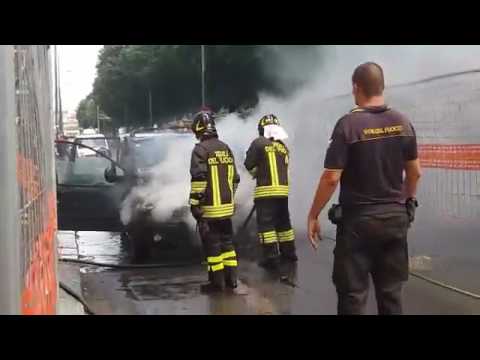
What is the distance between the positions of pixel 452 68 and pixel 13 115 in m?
5.53

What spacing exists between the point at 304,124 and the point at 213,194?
412 centimetres

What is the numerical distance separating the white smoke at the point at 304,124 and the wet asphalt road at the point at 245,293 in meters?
0.94

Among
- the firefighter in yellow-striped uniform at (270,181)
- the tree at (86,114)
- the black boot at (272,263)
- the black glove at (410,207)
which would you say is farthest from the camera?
the tree at (86,114)

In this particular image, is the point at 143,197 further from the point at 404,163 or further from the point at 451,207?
the point at 404,163

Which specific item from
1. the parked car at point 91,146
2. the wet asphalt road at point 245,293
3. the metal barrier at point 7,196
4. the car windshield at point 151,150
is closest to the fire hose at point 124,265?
the wet asphalt road at point 245,293

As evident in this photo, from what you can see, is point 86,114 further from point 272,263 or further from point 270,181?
point 270,181

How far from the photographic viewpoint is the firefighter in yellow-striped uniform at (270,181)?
786cm

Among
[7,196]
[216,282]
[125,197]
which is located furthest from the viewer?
[125,197]

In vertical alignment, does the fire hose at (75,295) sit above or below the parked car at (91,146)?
below

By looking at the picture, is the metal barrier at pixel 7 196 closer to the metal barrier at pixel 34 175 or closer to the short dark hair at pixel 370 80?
the metal barrier at pixel 34 175

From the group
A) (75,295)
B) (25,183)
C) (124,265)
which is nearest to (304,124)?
(124,265)

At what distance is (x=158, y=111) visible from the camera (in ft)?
99.8

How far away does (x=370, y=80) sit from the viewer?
419cm

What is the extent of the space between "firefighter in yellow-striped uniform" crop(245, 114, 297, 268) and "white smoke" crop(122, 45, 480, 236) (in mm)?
1237
